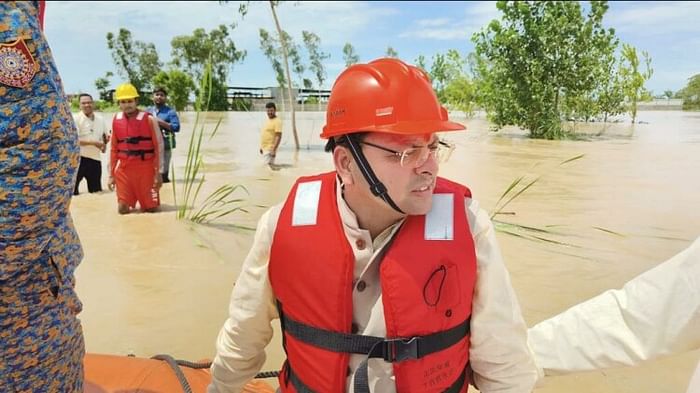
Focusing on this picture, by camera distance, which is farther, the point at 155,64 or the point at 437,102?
the point at 155,64

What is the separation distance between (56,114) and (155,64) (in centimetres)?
5775

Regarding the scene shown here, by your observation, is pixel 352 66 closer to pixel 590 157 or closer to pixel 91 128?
pixel 91 128

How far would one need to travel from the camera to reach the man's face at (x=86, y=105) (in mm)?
7117

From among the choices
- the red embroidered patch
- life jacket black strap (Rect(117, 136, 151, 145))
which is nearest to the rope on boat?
the red embroidered patch

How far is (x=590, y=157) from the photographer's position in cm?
1116

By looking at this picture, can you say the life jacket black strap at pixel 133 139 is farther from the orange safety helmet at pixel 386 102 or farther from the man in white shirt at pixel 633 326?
the man in white shirt at pixel 633 326

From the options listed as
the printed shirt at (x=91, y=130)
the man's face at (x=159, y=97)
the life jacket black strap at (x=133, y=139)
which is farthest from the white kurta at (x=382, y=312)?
the man's face at (x=159, y=97)

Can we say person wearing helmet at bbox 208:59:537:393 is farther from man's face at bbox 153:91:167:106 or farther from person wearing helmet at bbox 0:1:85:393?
man's face at bbox 153:91:167:106

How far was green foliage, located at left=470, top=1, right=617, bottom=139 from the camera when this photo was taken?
577 inches

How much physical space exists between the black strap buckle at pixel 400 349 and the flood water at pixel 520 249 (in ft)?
5.41

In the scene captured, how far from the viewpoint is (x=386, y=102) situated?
117 centimetres

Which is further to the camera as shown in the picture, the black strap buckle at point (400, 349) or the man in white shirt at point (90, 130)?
the man in white shirt at point (90, 130)

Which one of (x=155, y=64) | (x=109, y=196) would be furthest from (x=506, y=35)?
(x=155, y=64)

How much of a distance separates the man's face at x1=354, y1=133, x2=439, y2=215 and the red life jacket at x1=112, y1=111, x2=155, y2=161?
5324 mm
